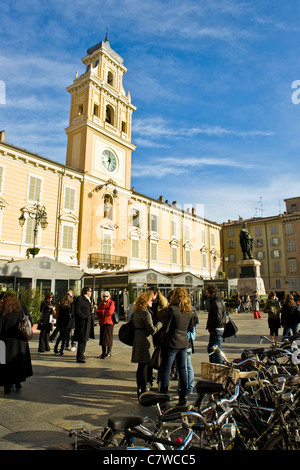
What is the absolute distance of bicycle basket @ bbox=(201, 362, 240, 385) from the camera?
3500 mm

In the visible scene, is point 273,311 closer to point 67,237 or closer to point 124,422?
point 124,422

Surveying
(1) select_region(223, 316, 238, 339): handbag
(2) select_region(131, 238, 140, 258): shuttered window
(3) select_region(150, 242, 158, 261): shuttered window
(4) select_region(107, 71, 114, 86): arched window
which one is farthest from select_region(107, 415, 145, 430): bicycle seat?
(4) select_region(107, 71, 114, 86): arched window

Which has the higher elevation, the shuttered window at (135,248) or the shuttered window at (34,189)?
the shuttered window at (34,189)

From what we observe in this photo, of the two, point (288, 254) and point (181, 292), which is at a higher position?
point (288, 254)

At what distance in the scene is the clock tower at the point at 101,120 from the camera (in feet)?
95.3

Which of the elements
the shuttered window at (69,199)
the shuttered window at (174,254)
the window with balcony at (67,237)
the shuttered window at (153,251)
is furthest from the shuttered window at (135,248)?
the shuttered window at (69,199)

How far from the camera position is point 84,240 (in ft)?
88.6

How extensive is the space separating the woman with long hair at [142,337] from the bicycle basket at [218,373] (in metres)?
1.64

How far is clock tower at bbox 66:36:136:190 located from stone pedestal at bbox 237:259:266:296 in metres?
14.2

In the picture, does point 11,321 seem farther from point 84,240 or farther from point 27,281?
point 84,240

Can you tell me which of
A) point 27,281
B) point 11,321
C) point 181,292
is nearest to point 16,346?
point 11,321

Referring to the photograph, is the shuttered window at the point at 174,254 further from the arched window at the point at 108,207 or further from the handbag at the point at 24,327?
the handbag at the point at 24,327

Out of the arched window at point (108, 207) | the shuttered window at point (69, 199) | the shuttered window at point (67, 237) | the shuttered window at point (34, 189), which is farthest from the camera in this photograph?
the arched window at point (108, 207)
